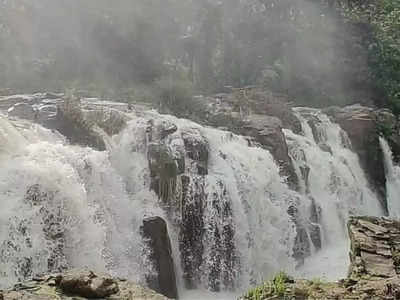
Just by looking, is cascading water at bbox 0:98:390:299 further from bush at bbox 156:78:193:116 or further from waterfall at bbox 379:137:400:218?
waterfall at bbox 379:137:400:218

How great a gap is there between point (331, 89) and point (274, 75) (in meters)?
3.16

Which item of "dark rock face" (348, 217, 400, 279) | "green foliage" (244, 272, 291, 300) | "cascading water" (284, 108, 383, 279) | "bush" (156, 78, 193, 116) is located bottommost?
"green foliage" (244, 272, 291, 300)

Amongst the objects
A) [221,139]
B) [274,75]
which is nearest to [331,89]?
[274,75]

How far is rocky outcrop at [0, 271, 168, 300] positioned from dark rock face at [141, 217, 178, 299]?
4712mm

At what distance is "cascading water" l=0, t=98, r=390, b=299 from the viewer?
9.19 meters

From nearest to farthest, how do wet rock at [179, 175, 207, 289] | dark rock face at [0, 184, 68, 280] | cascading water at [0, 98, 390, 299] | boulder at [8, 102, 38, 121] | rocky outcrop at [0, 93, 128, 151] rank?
1. dark rock face at [0, 184, 68, 280]
2. cascading water at [0, 98, 390, 299]
3. wet rock at [179, 175, 207, 289]
4. rocky outcrop at [0, 93, 128, 151]
5. boulder at [8, 102, 38, 121]

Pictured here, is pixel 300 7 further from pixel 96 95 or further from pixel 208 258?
pixel 208 258

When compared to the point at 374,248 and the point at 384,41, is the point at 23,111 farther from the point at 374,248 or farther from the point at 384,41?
the point at 384,41

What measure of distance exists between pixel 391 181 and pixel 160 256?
12031mm

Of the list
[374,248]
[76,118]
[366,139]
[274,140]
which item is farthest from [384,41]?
[374,248]

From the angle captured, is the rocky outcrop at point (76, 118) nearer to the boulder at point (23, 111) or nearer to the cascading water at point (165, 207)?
the boulder at point (23, 111)

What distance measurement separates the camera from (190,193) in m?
11.6

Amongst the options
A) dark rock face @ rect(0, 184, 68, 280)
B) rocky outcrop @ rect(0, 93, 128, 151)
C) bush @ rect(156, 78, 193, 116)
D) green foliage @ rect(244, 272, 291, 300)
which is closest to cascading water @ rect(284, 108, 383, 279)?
bush @ rect(156, 78, 193, 116)

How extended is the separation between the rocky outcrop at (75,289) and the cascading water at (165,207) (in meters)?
3.27
